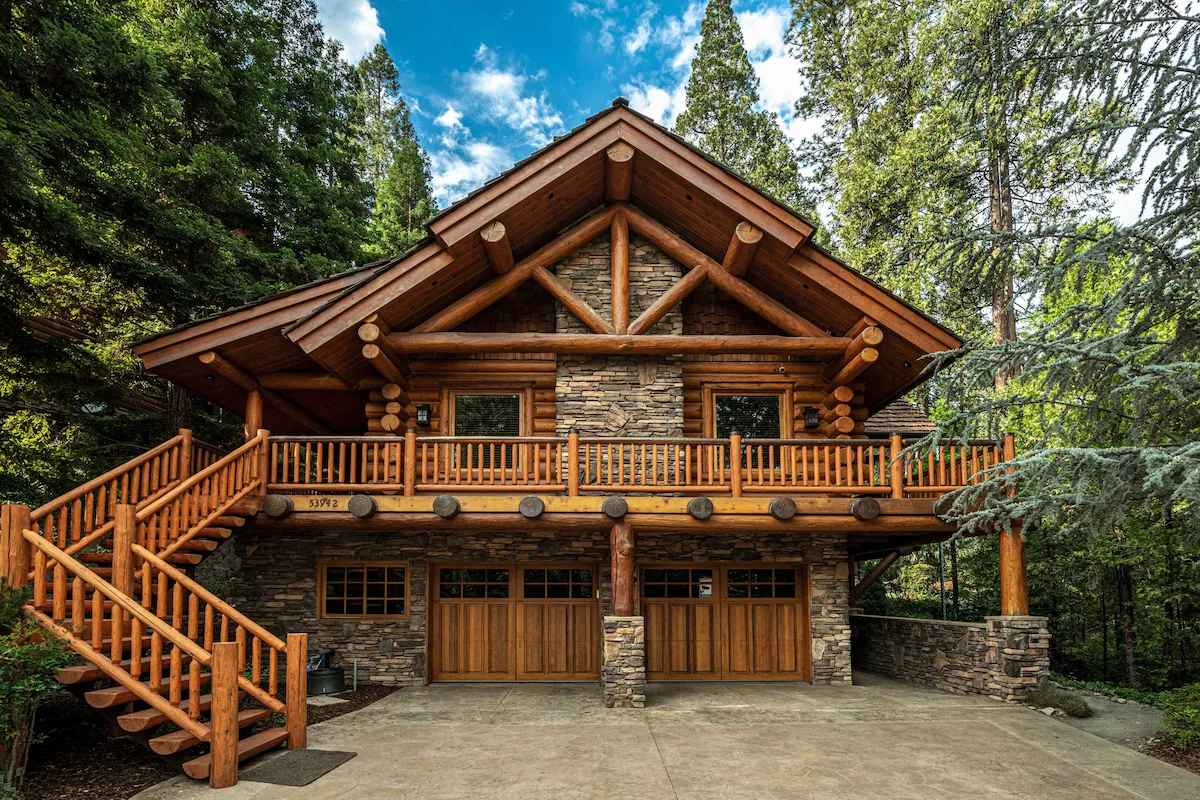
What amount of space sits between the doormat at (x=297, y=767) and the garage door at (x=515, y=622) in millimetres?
4407

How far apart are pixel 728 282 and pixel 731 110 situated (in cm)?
1554

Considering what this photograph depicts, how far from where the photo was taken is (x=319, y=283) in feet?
34.0

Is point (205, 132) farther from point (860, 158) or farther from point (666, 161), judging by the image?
point (860, 158)

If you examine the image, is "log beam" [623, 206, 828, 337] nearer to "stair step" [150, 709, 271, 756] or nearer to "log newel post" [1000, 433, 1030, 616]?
"log newel post" [1000, 433, 1030, 616]

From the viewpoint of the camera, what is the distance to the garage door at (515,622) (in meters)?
11.0

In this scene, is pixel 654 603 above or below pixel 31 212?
below

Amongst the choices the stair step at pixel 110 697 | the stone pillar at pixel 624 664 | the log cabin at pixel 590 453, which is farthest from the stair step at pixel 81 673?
the stone pillar at pixel 624 664

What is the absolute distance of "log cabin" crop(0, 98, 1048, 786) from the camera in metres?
9.24

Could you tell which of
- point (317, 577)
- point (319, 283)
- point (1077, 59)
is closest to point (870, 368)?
point (1077, 59)

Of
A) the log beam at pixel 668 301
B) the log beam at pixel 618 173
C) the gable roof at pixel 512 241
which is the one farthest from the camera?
the log beam at pixel 668 301

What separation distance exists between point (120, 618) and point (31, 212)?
6825 mm

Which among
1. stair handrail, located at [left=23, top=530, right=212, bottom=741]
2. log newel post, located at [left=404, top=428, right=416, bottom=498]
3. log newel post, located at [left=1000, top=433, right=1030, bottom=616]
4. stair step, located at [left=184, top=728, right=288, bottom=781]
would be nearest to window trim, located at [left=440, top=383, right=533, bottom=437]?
log newel post, located at [left=404, top=428, right=416, bottom=498]

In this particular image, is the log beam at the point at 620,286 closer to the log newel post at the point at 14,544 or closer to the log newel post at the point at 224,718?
the log newel post at the point at 224,718

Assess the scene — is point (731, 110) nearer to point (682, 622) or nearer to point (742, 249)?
point (742, 249)
